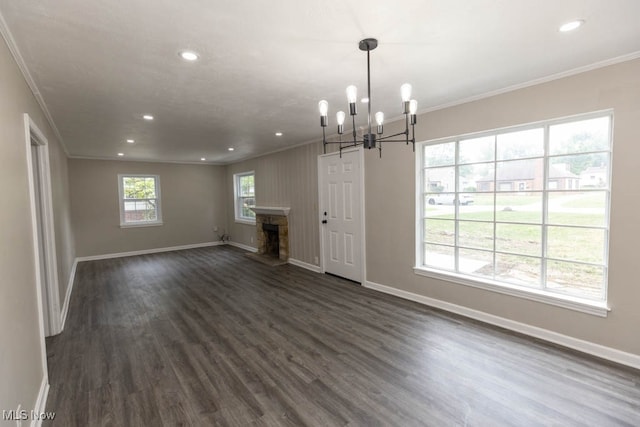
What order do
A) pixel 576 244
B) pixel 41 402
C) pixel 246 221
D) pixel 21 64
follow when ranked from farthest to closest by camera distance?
1. pixel 246 221
2. pixel 576 244
3. pixel 21 64
4. pixel 41 402

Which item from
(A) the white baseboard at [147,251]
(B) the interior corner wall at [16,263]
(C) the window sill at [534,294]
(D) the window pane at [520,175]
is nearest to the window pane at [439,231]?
(C) the window sill at [534,294]

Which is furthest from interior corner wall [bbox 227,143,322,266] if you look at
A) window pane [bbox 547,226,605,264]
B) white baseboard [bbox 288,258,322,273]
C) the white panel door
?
window pane [bbox 547,226,605,264]

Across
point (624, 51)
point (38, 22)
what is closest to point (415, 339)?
point (624, 51)

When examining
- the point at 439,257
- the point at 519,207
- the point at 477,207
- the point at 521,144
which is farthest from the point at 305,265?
the point at 521,144

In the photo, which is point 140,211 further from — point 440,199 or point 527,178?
point 527,178

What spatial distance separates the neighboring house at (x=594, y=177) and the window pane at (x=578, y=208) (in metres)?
0.07

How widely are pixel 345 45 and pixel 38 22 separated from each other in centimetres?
184

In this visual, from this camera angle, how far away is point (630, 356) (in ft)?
7.89

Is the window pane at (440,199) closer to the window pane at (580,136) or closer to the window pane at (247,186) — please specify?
the window pane at (580,136)

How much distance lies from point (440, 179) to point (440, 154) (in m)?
0.32

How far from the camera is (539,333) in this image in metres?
2.87

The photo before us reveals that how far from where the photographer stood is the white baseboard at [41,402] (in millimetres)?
1838

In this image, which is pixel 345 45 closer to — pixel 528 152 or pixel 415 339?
pixel 528 152

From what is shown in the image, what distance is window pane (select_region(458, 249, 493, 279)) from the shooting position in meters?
3.38
